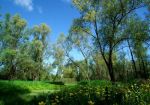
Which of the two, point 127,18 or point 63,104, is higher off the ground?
point 127,18

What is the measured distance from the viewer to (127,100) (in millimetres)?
7262

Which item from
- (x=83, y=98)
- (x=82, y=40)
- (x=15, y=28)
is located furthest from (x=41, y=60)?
(x=83, y=98)

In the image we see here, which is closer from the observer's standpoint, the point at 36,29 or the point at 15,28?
the point at 15,28

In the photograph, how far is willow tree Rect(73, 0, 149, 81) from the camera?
31.4 meters

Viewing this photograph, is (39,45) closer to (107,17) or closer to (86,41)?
(86,41)

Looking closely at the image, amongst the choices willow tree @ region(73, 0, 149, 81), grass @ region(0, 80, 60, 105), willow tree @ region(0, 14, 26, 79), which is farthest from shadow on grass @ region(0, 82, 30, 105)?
willow tree @ region(0, 14, 26, 79)

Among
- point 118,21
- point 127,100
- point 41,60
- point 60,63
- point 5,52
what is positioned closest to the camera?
point 127,100

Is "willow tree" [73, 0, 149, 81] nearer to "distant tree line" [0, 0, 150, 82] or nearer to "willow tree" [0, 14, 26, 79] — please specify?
"distant tree line" [0, 0, 150, 82]

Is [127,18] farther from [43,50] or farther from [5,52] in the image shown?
[43,50]

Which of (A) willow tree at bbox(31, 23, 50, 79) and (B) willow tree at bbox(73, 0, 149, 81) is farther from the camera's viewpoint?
(A) willow tree at bbox(31, 23, 50, 79)

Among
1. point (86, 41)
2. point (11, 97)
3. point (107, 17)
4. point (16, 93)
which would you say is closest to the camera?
point (11, 97)

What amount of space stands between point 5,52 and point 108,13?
31363 millimetres

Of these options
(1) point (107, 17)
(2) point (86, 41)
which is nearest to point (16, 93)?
(1) point (107, 17)

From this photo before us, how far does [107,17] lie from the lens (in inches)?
1257
